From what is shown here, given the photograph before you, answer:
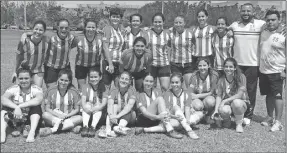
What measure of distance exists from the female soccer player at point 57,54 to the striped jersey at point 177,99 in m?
1.85

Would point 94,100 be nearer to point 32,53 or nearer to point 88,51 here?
point 88,51

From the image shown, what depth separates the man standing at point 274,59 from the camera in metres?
5.55

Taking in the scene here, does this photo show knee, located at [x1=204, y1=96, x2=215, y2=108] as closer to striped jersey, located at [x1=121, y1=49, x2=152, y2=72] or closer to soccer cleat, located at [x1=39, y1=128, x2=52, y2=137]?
striped jersey, located at [x1=121, y1=49, x2=152, y2=72]

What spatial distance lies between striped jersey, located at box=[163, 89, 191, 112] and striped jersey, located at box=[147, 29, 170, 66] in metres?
0.86

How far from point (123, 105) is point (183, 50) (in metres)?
1.64

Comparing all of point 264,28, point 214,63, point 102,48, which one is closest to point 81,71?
point 102,48

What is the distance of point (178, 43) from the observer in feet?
20.3

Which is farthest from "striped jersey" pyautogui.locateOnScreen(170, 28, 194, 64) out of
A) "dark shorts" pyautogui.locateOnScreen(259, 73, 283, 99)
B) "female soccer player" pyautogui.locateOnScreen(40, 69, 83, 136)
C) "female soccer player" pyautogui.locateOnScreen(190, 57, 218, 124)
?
"female soccer player" pyautogui.locateOnScreen(40, 69, 83, 136)

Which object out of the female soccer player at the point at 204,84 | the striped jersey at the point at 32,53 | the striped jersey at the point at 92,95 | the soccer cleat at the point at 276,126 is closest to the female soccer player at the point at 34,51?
the striped jersey at the point at 32,53

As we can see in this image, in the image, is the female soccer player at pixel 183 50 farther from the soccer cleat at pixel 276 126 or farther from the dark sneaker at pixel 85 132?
the dark sneaker at pixel 85 132

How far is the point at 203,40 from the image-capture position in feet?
20.2

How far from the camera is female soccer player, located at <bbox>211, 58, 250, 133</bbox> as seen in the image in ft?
17.6

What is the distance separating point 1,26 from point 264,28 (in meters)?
46.4

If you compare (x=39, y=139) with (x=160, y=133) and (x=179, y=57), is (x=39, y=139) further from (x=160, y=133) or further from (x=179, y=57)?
(x=179, y=57)
